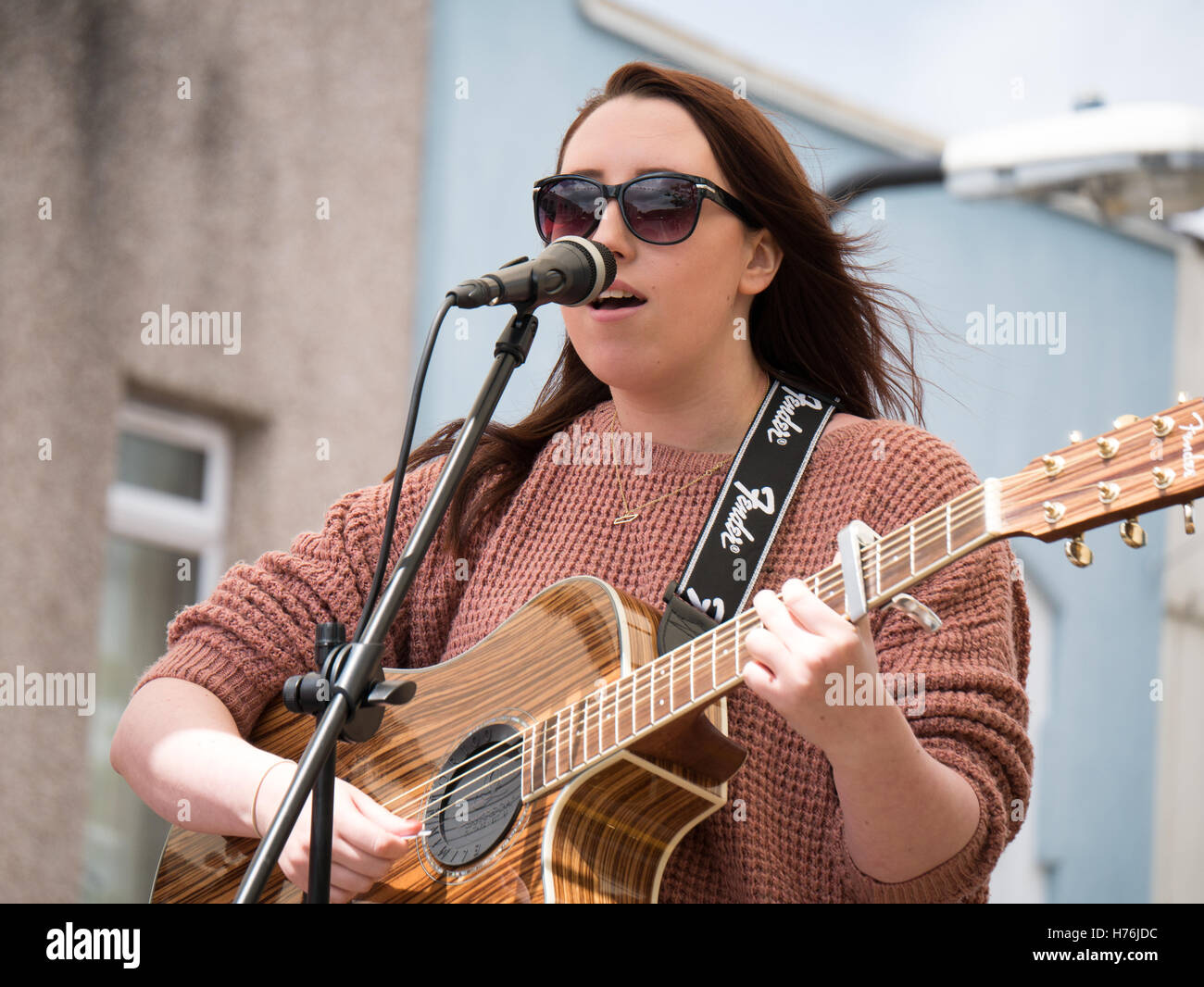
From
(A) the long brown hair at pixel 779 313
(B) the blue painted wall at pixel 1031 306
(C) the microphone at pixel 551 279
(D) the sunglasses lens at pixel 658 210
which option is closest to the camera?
(C) the microphone at pixel 551 279

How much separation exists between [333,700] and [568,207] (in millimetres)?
924

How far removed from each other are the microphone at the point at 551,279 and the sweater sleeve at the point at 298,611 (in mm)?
612

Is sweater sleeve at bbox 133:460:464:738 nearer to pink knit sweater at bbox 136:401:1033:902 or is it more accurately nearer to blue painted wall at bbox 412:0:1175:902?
pink knit sweater at bbox 136:401:1033:902

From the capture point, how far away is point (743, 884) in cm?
198

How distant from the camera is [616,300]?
2229mm

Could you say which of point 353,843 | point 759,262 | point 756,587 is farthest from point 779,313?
point 353,843

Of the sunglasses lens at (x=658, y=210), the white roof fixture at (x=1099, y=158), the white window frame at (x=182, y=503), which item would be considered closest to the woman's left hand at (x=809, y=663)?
the sunglasses lens at (x=658, y=210)

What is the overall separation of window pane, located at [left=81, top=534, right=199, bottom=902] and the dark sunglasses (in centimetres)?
360

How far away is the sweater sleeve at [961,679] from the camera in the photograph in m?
1.89

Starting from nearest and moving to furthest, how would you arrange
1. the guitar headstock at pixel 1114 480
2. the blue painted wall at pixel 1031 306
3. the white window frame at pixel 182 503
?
the guitar headstock at pixel 1114 480, the white window frame at pixel 182 503, the blue painted wall at pixel 1031 306

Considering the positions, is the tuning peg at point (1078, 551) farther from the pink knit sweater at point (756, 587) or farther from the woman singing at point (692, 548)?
the pink knit sweater at point (756, 587)

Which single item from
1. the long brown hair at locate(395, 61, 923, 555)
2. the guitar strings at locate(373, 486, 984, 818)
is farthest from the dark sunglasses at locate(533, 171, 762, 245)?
the guitar strings at locate(373, 486, 984, 818)

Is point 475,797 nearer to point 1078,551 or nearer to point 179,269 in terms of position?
point 1078,551
